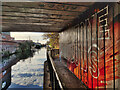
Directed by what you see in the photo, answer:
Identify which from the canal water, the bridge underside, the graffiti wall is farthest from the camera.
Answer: the canal water

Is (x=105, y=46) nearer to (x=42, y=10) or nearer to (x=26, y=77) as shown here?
(x=42, y=10)

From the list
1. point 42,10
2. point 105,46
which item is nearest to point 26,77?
point 42,10

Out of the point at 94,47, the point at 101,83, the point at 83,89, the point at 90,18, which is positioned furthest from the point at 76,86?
the point at 90,18

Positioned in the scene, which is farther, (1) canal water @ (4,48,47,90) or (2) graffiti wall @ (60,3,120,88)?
(1) canal water @ (4,48,47,90)

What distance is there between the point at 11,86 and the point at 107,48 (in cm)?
895

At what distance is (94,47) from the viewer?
1.88 metres

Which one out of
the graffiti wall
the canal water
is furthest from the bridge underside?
the canal water

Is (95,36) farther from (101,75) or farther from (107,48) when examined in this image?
(101,75)

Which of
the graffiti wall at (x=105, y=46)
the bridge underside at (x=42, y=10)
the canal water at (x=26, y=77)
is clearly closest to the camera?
the graffiti wall at (x=105, y=46)

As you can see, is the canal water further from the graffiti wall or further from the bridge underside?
the bridge underside

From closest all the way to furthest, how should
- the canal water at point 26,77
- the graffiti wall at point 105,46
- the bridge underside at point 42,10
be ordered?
the graffiti wall at point 105,46, the bridge underside at point 42,10, the canal water at point 26,77

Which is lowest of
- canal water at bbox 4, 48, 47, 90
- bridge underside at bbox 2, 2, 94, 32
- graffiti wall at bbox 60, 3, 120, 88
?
canal water at bbox 4, 48, 47, 90

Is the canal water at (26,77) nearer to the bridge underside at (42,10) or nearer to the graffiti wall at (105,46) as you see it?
the graffiti wall at (105,46)

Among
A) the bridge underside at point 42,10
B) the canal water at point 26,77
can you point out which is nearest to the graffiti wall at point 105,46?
the bridge underside at point 42,10
